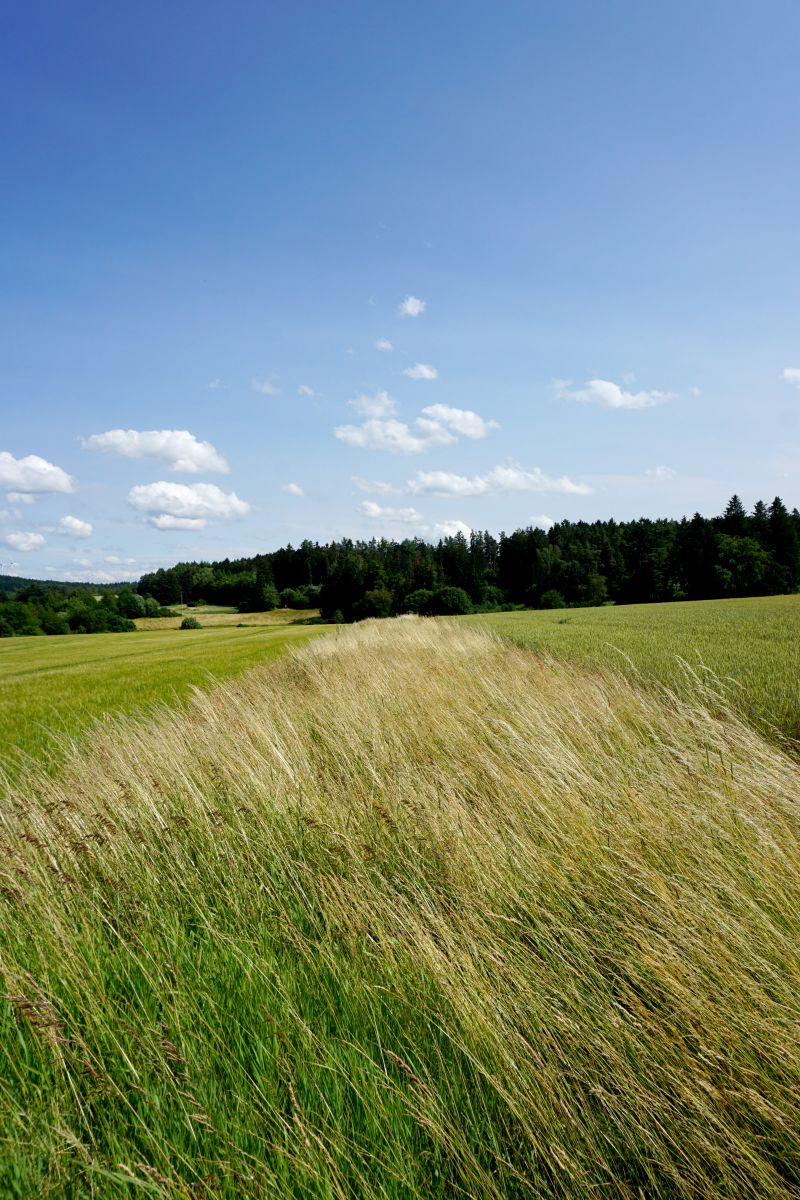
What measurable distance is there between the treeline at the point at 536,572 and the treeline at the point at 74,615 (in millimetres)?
21273

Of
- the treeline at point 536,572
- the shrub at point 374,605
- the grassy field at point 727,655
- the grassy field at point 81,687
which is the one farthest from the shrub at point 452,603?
the grassy field at point 727,655

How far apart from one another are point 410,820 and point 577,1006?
1.65 metres

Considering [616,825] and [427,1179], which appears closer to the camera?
[427,1179]

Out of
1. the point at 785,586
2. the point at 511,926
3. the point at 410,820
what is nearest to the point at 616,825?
the point at 511,926

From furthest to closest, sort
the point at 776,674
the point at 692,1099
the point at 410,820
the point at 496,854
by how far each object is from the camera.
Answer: the point at 776,674 → the point at 410,820 → the point at 496,854 → the point at 692,1099

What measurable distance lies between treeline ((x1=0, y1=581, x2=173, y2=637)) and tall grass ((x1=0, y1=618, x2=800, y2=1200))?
57591 millimetres

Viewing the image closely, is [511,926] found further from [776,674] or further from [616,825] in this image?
[776,674]

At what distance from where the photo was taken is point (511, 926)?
2.65 meters

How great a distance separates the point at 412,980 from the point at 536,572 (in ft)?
290

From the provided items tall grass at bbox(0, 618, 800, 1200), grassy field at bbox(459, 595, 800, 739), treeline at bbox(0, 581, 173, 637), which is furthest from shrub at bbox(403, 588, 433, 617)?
tall grass at bbox(0, 618, 800, 1200)

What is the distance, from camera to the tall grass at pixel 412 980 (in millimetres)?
1621

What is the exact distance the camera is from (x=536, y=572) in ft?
287

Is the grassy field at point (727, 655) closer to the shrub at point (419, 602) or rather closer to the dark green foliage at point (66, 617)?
the dark green foliage at point (66, 617)

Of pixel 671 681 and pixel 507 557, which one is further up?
pixel 507 557
